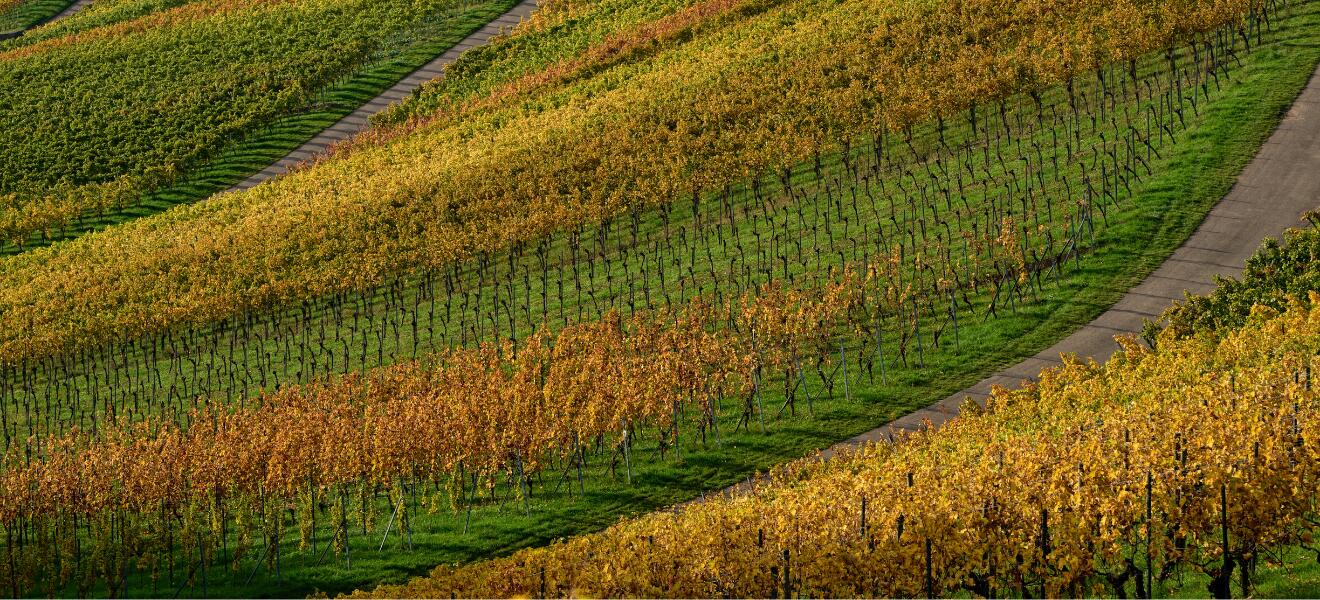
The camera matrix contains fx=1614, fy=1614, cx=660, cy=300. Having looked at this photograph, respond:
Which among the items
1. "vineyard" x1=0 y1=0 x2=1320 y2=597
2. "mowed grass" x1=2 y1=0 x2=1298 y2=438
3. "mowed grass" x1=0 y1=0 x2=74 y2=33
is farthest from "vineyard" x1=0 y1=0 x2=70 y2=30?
"mowed grass" x1=2 y1=0 x2=1298 y2=438

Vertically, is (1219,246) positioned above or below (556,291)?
above

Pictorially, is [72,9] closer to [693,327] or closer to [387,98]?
[387,98]

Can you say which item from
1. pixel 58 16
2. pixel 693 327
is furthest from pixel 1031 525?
pixel 58 16

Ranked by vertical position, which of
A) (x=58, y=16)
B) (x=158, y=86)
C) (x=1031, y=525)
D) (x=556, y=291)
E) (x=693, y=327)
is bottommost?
(x=1031, y=525)

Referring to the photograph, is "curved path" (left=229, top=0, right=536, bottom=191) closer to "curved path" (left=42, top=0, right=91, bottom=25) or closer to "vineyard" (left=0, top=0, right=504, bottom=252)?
"vineyard" (left=0, top=0, right=504, bottom=252)

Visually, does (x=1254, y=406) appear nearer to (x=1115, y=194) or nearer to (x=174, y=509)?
(x=1115, y=194)

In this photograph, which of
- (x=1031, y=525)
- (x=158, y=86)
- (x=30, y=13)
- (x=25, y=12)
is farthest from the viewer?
(x=25, y=12)

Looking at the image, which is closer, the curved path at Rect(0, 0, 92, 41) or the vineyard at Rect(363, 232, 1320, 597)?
the vineyard at Rect(363, 232, 1320, 597)

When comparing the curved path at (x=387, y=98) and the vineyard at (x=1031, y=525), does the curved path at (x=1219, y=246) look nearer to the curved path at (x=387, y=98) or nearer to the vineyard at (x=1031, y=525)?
the vineyard at (x=1031, y=525)

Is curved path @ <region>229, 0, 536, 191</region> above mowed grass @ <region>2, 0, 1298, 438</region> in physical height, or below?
above
